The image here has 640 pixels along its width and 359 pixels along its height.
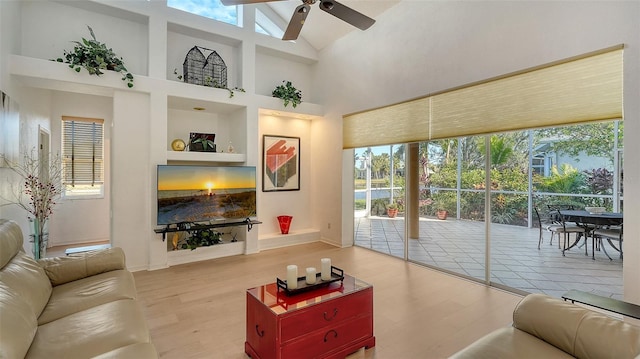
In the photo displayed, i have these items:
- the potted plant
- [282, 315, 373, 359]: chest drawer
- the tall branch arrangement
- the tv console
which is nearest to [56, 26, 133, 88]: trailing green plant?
the tall branch arrangement

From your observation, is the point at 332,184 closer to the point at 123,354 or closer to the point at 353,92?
the point at 353,92

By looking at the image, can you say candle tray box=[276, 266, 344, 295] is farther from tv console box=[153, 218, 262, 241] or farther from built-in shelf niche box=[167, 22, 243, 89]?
built-in shelf niche box=[167, 22, 243, 89]

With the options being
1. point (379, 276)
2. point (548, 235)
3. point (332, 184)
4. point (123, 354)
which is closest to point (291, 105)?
point (332, 184)

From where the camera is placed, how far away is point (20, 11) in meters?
3.79

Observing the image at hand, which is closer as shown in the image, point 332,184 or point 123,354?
point 123,354

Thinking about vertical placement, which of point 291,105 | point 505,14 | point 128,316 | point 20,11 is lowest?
point 128,316

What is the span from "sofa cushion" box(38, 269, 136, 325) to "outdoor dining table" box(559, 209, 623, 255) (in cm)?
424

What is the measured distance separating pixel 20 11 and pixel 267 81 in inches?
134

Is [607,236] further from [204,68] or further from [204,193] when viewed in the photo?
[204,68]

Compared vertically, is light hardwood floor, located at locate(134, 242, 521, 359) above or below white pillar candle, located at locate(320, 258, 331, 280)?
below

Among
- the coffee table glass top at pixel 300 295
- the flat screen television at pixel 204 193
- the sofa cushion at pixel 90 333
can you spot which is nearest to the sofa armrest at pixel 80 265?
the sofa cushion at pixel 90 333

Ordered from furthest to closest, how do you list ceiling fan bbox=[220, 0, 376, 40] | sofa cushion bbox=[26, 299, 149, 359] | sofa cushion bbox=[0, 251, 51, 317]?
ceiling fan bbox=[220, 0, 376, 40], sofa cushion bbox=[0, 251, 51, 317], sofa cushion bbox=[26, 299, 149, 359]

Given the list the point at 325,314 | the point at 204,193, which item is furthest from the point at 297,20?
the point at 204,193

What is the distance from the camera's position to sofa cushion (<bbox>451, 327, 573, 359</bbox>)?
147cm
